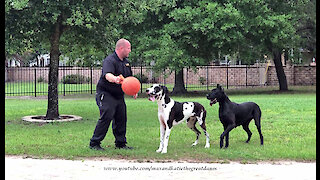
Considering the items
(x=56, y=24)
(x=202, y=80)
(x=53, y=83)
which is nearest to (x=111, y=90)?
(x=53, y=83)

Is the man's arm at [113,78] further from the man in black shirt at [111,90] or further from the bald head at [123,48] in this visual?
the bald head at [123,48]

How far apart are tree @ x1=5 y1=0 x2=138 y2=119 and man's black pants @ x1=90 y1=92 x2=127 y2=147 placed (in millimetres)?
4323

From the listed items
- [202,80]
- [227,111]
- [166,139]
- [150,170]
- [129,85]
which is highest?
[129,85]

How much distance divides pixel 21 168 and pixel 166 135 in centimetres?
265

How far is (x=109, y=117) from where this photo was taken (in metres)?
9.01

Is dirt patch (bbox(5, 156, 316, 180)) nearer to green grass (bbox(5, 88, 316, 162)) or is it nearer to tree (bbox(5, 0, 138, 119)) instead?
green grass (bbox(5, 88, 316, 162))

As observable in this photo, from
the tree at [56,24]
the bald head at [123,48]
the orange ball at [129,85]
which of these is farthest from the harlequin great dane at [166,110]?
the tree at [56,24]

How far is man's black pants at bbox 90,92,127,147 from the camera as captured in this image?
353 inches

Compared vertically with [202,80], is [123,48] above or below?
above

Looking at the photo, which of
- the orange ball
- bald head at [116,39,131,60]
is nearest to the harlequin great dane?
the orange ball

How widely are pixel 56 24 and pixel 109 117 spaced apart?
6214 mm

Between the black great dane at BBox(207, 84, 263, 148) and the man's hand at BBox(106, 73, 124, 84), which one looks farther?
the black great dane at BBox(207, 84, 263, 148)

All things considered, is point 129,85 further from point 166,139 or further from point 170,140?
point 170,140

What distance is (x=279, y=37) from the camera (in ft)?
82.4
